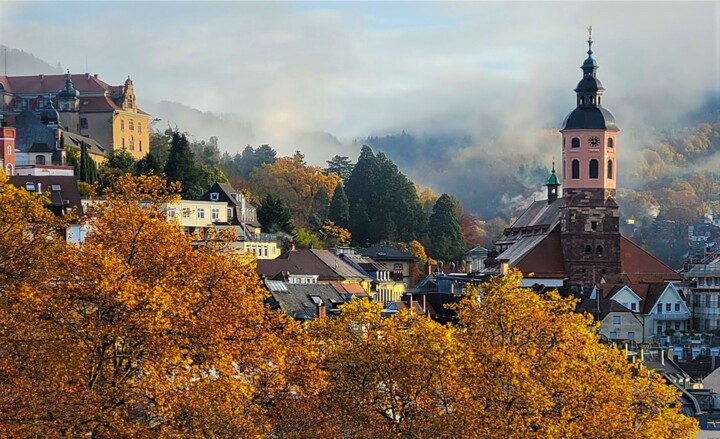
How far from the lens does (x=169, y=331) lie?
48.6 meters

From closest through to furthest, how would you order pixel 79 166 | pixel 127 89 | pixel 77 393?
pixel 77 393 → pixel 79 166 → pixel 127 89

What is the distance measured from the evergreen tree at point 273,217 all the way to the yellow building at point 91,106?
19.1 meters

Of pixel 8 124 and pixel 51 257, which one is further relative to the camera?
pixel 8 124

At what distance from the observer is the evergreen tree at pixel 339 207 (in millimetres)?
163125

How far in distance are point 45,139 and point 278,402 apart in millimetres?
89066

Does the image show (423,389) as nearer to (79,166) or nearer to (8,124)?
(79,166)

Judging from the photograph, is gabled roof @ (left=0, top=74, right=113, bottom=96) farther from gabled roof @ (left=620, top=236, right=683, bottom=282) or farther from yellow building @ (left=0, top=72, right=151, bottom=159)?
gabled roof @ (left=620, top=236, right=683, bottom=282)

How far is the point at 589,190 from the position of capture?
136625mm

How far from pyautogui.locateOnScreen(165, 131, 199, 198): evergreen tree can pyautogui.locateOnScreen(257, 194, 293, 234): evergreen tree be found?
34.6ft

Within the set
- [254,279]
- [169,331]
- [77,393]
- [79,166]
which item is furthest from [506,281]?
[79,166]

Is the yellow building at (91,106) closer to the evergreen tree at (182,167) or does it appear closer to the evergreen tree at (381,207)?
the evergreen tree at (381,207)

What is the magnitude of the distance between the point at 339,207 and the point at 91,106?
2532cm

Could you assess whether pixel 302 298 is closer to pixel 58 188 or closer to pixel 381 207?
pixel 58 188

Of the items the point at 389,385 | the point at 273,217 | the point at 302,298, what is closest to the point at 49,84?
the point at 273,217
